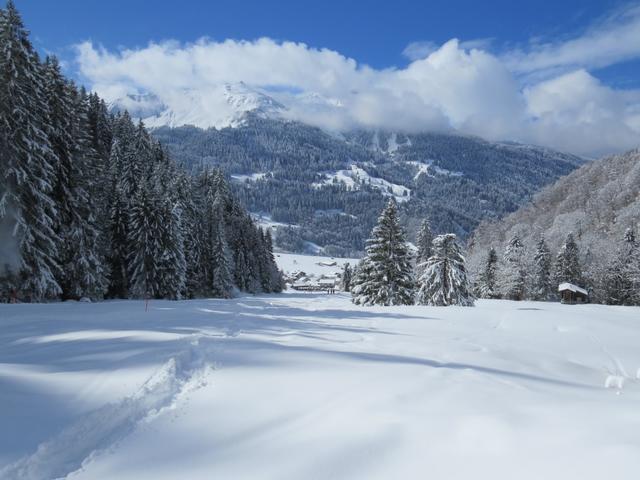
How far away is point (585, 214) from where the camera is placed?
11844cm

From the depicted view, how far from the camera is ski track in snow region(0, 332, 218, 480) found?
→ 13.1 feet

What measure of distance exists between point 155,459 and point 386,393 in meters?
2.98

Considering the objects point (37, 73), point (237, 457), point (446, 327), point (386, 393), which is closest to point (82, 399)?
point (237, 457)

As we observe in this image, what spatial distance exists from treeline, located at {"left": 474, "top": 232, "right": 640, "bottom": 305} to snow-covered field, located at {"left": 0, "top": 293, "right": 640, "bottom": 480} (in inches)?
2068

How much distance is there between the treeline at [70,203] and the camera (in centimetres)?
2031

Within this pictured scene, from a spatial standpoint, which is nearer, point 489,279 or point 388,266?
point 388,266

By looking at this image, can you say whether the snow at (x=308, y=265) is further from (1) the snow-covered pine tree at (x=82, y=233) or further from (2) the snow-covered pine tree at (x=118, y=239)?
(1) the snow-covered pine tree at (x=82, y=233)

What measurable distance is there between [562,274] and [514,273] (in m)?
6.21

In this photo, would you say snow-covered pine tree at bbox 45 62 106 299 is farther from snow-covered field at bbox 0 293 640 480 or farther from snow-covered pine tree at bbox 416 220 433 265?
snow-covered pine tree at bbox 416 220 433 265

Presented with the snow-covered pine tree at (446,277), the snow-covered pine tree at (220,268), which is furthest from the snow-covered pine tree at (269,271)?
the snow-covered pine tree at (446,277)

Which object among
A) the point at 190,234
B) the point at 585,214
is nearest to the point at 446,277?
the point at 190,234

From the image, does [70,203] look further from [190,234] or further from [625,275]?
→ [625,275]

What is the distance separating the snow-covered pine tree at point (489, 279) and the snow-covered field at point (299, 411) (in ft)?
182

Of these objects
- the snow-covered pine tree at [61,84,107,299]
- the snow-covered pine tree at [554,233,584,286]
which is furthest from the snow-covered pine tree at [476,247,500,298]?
the snow-covered pine tree at [61,84,107,299]
